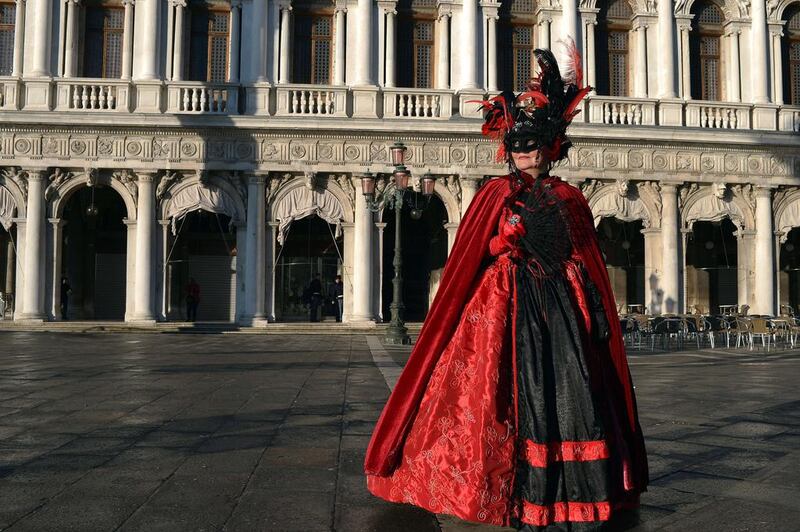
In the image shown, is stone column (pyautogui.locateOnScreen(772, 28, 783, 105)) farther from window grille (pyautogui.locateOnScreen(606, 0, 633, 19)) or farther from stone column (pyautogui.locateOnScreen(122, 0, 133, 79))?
stone column (pyautogui.locateOnScreen(122, 0, 133, 79))

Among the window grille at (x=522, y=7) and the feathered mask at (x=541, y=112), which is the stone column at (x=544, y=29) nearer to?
the window grille at (x=522, y=7)

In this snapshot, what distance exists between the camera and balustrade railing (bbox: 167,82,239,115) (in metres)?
19.2

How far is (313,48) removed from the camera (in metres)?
20.7

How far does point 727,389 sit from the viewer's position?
8.11 m

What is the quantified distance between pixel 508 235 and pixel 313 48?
18.6 m

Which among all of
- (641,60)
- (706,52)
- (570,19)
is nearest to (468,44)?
(570,19)

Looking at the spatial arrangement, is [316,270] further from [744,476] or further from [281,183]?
[744,476]

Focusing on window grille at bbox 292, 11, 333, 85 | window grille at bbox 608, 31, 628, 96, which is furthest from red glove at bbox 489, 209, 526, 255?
window grille at bbox 608, 31, 628, 96

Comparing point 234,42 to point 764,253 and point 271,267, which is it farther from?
point 764,253

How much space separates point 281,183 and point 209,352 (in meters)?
7.65

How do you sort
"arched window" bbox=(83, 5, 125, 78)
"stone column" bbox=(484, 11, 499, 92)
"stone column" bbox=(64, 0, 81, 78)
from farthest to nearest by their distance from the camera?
"stone column" bbox=(484, 11, 499, 92) → "arched window" bbox=(83, 5, 125, 78) → "stone column" bbox=(64, 0, 81, 78)

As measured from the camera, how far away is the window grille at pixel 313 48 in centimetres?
2058

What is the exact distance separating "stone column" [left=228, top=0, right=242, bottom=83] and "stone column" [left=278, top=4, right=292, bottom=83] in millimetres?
1124

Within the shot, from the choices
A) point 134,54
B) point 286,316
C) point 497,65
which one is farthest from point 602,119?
point 134,54
